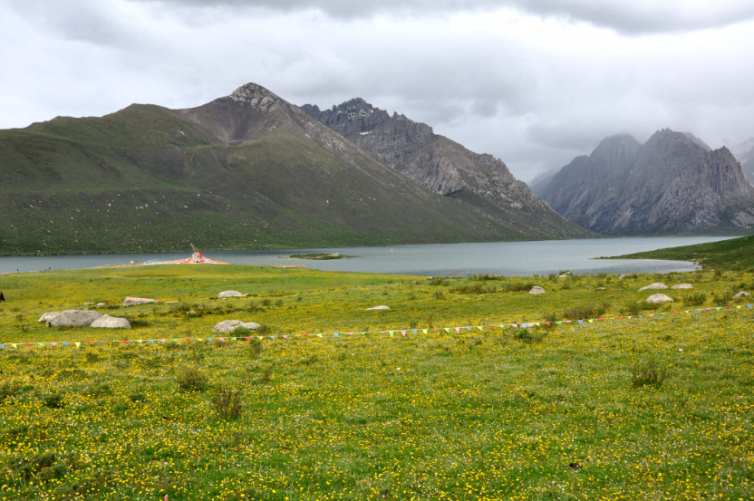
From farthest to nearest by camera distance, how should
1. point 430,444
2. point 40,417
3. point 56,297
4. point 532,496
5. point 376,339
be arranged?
point 56,297
point 376,339
point 40,417
point 430,444
point 532,496

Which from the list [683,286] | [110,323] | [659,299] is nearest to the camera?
[110,323]

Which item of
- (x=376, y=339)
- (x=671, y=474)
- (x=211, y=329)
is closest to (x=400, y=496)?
(x=671, y=474)

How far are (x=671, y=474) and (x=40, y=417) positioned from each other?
15.3 m

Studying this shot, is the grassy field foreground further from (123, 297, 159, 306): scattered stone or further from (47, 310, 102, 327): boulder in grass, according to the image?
(123, 297, 159, 306): scattered stone

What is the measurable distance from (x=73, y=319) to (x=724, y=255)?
4618 inches

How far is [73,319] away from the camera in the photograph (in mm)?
33656

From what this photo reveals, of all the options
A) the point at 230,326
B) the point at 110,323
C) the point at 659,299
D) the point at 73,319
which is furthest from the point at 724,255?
the point at 73,319

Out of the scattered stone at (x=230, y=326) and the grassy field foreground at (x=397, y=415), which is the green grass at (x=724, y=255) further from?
the scattered stone at (x=230, y=326)

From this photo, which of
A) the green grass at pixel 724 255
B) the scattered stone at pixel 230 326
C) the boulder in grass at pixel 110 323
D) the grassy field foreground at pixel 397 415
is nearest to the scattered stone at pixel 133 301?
the boulder in grass at pixel 110 323

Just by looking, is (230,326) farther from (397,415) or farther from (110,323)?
(397,415)

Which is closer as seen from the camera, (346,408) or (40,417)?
(40,417)

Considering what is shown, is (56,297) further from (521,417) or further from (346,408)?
(521,417)

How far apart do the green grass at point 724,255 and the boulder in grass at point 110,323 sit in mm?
83384

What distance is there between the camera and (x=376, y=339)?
24.6 meters
